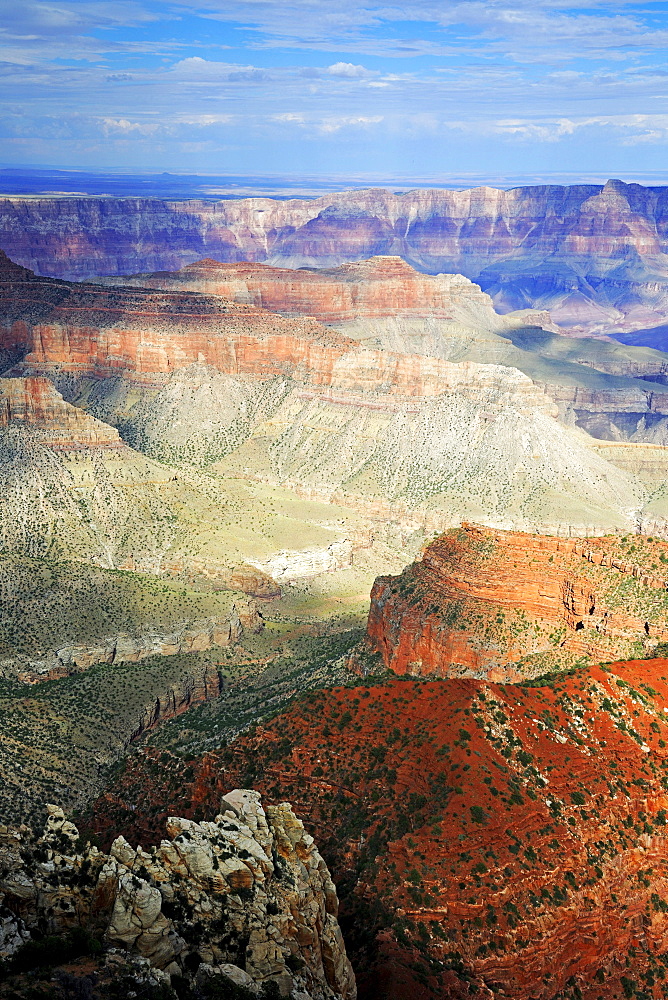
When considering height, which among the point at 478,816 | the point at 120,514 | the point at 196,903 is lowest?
the point at 120,514

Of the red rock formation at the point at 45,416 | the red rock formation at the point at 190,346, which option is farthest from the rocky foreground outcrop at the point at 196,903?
the red rock formation at the point at 190,346

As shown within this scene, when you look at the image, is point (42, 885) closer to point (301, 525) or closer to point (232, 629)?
point (232, 629)

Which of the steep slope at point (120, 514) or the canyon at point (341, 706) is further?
the steep slope at point (120, 514)

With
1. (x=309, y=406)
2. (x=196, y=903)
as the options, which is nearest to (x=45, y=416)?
(x=309, y=406)

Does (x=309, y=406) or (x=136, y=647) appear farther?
(x=309, y=406)

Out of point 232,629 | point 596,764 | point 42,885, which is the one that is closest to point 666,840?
point 596,764

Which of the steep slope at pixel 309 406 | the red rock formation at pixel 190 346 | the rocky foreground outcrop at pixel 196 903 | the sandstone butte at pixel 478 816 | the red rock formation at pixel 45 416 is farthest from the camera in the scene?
the red rock formation at pixel 190 346

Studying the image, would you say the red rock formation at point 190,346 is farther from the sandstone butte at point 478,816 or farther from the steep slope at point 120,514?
the sandstone butte at point 478,816

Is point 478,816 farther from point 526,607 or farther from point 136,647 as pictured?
point 136,647
